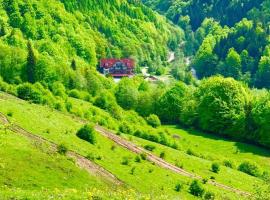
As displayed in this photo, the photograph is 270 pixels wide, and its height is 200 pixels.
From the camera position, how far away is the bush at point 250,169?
97000 millimetres

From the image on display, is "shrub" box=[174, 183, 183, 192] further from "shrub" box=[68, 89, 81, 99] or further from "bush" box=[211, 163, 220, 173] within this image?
"shrub" box=[68, 89, 81, 99]

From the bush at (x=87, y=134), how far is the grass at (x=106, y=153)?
97cm


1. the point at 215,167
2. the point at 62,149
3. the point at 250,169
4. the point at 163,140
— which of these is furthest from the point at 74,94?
the point at 62,149

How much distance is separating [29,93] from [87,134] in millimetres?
26724

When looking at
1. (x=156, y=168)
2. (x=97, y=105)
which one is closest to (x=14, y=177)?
(x=156, y=168)

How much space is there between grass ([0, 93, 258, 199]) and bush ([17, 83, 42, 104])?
11.7 m

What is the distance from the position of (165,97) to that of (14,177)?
10317 cm

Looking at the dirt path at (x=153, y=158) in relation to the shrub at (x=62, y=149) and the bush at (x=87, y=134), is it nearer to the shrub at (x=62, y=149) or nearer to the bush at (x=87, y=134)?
the bush at (x=87, y=134)

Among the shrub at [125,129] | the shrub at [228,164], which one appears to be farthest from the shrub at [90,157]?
the shrub at [228,164]

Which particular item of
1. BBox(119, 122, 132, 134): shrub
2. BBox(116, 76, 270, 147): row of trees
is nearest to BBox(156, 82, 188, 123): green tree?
BBox(116, 76, 270, 147): row of trees

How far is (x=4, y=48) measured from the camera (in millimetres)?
140500

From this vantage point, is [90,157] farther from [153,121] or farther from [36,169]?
[153,121]

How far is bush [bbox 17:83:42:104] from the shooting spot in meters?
101

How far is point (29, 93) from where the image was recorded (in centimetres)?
10125
